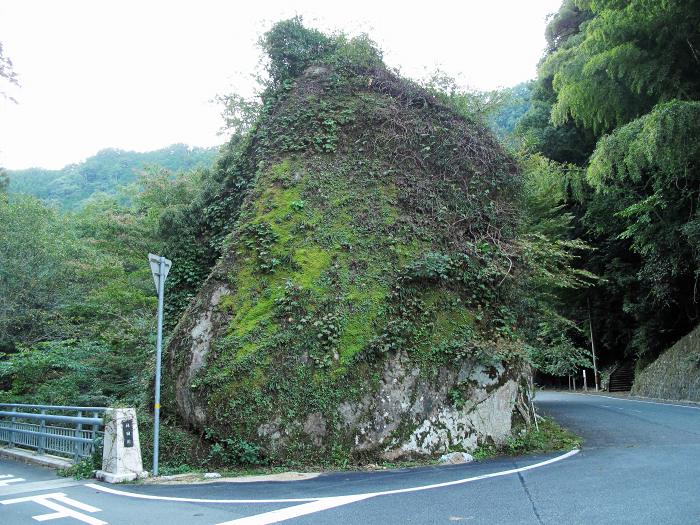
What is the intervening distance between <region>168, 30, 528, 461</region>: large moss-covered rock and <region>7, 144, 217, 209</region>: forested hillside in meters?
36.1

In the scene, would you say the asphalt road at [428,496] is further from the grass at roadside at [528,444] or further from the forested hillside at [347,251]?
the forested hillside at [347,251]

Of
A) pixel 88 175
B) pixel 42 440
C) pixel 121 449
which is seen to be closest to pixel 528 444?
pixel 121 449

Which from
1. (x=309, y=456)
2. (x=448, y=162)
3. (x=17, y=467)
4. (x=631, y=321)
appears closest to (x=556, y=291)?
(x=631, y=321)

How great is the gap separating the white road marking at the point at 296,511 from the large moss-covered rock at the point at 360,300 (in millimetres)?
2596

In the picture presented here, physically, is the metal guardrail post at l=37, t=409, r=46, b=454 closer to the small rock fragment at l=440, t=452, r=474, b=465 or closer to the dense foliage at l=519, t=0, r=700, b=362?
the small rock fragment at l=440, t=452, r=474, b=465

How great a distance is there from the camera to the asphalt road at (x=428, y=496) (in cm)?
496

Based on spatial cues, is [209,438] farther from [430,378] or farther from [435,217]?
[435,217]

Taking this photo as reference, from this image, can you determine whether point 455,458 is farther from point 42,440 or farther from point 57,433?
point 42,440

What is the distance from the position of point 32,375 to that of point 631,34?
21.0 meters

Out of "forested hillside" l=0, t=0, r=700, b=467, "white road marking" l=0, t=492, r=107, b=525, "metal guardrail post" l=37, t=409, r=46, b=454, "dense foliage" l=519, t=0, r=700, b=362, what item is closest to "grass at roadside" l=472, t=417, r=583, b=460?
"forested hillside" l=0, t=0, r=700, b=467

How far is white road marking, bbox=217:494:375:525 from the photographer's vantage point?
16.3ft

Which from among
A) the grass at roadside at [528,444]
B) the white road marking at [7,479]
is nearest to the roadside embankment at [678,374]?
the grass at roadside at [528,444]

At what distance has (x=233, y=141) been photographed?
16781mm

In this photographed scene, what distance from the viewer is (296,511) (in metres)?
5.30
